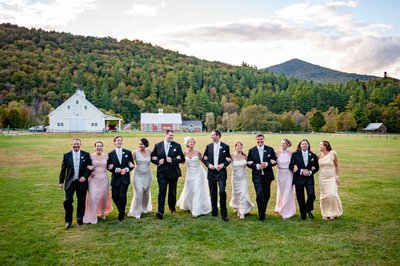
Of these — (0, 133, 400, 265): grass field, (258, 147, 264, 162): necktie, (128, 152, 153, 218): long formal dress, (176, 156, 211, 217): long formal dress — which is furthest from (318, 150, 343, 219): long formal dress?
(128, 152, 153, 218): long formal dress

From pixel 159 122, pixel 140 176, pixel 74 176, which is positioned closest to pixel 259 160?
pixel 140 176

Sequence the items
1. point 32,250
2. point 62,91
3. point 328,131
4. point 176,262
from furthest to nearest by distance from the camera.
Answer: point 62,91
point 328,131
point 32,250
point 176,262

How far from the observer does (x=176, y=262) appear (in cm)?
617

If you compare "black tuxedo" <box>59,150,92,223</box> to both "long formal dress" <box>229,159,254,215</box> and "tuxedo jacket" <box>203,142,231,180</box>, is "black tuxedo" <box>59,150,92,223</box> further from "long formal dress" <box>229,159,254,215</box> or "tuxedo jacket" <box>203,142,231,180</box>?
"long formal dress" <box>229,159,254,215</box>

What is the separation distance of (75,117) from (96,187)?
63999mm

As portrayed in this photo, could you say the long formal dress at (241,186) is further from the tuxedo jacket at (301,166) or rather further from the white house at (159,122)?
the white house at (159,122)

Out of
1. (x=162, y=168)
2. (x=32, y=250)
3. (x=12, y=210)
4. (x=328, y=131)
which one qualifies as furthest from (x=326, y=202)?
(x=328, y=131)

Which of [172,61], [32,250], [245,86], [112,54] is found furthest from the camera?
[172,61]

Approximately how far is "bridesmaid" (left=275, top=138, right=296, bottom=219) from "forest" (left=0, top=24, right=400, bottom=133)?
7430 centimetres

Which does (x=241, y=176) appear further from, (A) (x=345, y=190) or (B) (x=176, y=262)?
(A) (x=345, y=190)

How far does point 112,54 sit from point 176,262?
558 ft

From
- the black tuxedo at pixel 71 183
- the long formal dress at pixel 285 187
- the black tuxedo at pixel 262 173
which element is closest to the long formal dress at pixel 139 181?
the black tuxedo at pixel 71 183

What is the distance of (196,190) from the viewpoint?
9367 mm

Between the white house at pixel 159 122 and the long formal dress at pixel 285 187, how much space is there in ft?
303
